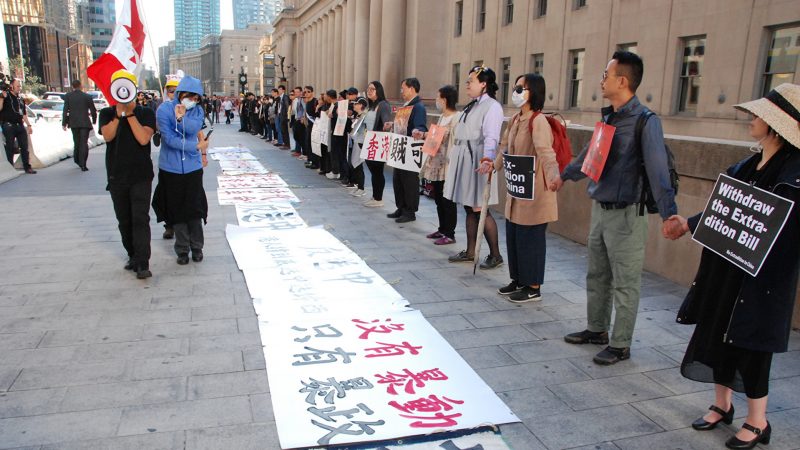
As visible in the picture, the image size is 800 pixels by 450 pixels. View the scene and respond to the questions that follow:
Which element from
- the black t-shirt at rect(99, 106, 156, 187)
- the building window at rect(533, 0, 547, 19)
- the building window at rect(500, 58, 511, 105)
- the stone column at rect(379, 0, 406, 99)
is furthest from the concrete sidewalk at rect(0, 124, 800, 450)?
the stone column at rect(379, 0, 406, 99)

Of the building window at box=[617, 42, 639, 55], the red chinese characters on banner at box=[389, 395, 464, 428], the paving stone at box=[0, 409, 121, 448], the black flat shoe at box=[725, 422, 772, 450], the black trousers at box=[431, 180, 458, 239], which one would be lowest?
the paving stone at box=[0, 409, 121, 448]

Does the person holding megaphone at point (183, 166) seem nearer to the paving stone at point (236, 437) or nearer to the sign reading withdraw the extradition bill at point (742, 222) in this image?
the paving stone at point (236, 437)

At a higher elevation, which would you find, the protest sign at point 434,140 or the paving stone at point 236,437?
the protest sign at point 434,140

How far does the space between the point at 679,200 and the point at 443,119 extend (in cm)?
→ 289

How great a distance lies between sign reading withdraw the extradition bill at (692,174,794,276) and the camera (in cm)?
301

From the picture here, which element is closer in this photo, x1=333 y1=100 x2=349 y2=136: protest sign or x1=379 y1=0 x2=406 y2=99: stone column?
x1=333 y1=100 x2=349 y2=136: protest sign

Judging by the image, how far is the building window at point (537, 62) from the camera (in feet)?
94.8

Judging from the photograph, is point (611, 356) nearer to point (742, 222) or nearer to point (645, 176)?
point (645, 176)

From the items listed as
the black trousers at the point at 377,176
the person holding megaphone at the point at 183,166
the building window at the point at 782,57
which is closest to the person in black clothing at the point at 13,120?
the black trousers at the point at 377,176

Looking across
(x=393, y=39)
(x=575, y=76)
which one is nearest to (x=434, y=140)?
(x=575, y=76)

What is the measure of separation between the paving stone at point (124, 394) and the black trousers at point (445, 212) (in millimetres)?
4454

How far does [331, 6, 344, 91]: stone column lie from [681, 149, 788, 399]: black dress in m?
59.2

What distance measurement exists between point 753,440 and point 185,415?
3144 mm

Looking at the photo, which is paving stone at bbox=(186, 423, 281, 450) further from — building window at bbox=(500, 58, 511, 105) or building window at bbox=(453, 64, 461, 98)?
building window at bbox=(453, 64, 461, 98)
